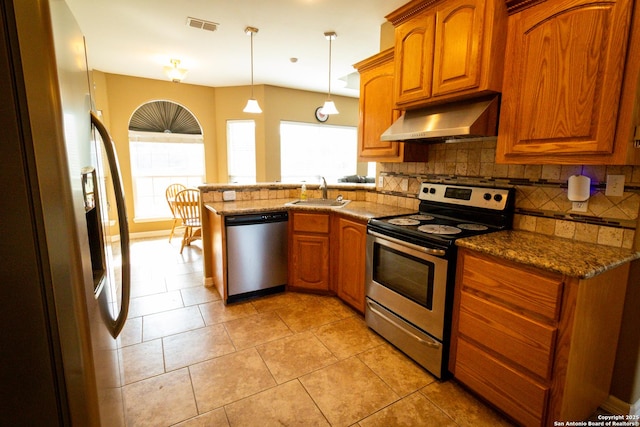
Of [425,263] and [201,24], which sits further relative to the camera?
[201,24]

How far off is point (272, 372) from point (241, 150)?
14.2 ft

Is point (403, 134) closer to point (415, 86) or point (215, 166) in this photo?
point (415, 86)

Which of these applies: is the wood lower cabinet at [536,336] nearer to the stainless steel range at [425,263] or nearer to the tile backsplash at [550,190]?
the stainless steel range at [425,263]

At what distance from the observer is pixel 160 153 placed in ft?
17.6

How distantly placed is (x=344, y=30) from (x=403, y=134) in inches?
64.9

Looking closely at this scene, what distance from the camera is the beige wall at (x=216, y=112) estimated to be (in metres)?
4.92

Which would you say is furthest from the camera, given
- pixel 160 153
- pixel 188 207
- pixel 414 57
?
pixel 160 153

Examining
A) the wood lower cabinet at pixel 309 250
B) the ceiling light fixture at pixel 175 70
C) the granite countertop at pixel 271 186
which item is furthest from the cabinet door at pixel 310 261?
the ceiling light fixture at pixel 175 70

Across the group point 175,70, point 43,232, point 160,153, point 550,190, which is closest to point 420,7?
point 550,190

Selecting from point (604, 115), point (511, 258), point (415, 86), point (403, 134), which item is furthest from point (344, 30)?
point (511, 258)

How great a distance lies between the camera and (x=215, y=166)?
5.71 meters

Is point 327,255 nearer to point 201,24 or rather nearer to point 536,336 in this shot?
point 536,336

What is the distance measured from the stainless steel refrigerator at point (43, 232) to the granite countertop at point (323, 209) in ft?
6.16

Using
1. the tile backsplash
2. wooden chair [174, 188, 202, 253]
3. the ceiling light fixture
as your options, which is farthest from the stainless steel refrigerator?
the ceiling light fixture
